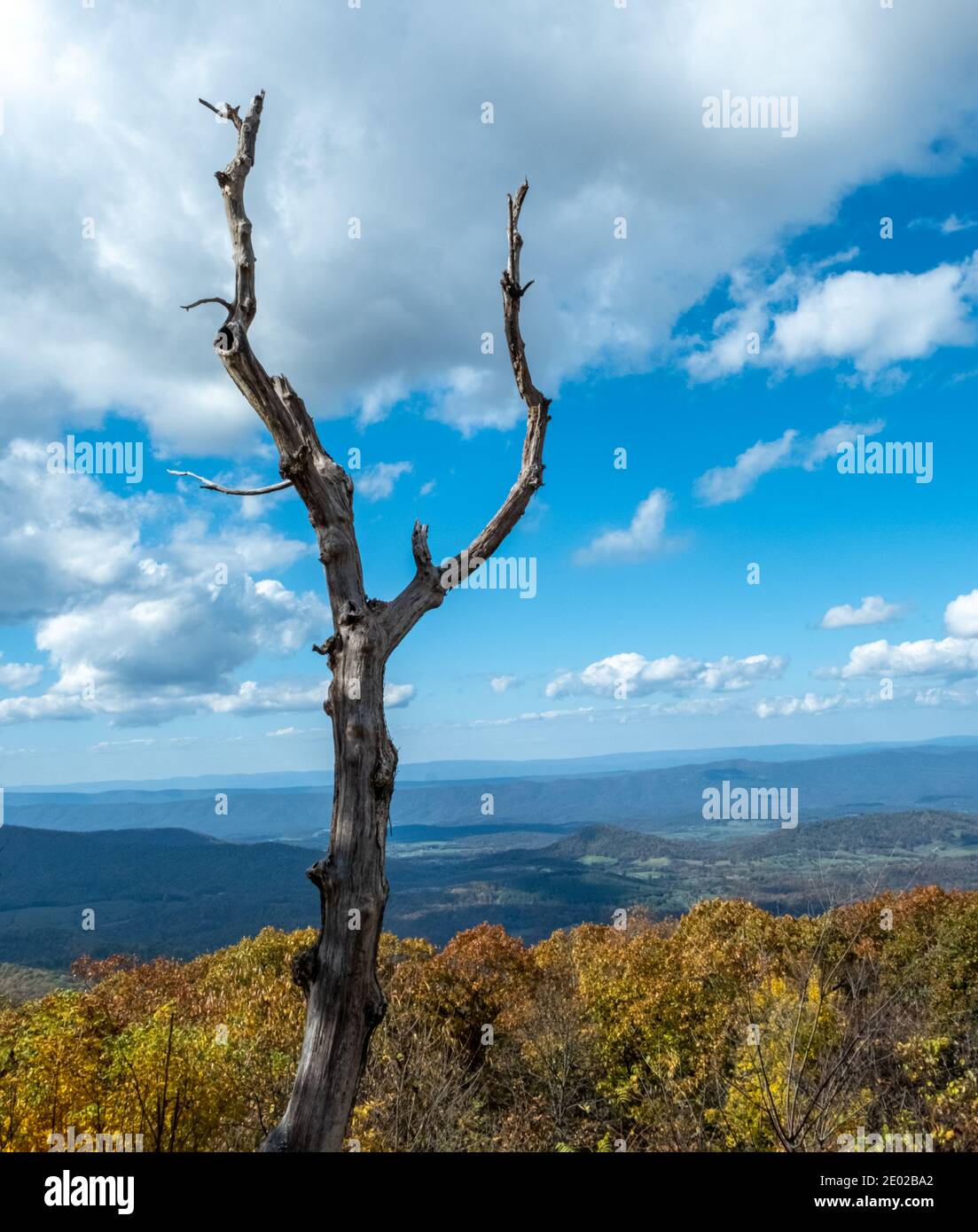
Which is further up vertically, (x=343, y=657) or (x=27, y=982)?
(x=343, y=657)

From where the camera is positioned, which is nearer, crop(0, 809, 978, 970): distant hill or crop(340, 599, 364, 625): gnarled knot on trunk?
crop(340, 599, 364, 625): gnarled knot on trunk

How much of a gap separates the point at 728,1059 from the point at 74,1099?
13375 millimetres

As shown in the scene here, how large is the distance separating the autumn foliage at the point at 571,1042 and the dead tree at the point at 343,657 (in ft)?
2.50

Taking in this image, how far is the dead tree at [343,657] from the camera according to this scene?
415 cm

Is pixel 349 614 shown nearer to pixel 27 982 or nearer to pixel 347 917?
pixel 347 917

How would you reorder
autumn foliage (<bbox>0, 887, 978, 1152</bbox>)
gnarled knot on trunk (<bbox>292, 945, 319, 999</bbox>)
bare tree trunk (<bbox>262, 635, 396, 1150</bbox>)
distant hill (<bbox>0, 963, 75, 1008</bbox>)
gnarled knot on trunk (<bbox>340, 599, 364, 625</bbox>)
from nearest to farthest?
bare tree trunk (<bbox>262, 635, 396, 1150</bbox>)
gnarled knot on trunk (<bbox>292, 945, 319, 999</bbox>)
gnarled knot on trunk (<bbox>340, 599, 364, 625</bbox>)
autumn foliage (<bbox>0, 887, 978, 1152</bbox>)
distant hill (<bbox>0, 963, 75, 1008</bbox>)

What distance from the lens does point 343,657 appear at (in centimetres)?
479

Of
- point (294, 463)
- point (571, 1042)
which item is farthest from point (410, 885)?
point (294, 463)

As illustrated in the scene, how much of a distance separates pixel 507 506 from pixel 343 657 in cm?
179

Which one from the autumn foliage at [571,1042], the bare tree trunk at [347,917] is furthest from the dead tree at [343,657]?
the autumn foliage at [571,1042]

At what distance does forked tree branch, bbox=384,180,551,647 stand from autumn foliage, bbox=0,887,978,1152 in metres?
2.80

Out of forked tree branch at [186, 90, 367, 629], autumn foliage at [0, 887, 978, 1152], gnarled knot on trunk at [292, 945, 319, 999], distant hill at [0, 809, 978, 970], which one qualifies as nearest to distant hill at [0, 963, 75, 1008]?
distant hill at [0, 809, 978, 970]

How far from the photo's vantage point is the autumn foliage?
8852 millimetres

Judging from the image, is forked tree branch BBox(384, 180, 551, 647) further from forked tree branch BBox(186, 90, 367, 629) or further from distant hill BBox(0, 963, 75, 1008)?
distant hill BBox(0, 963, 75, 1008)
